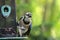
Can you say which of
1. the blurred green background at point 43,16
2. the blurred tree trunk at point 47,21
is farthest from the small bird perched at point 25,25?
the blurred tree trunk at point 47,21

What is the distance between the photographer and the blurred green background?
702 centimetres

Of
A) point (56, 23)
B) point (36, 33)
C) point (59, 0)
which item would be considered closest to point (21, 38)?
point (36, 33)

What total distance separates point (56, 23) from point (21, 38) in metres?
3.13

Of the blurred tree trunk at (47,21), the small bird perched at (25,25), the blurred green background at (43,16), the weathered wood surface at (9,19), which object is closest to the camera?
the small bird perched at (25,25)

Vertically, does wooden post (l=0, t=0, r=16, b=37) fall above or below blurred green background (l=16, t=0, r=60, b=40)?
above

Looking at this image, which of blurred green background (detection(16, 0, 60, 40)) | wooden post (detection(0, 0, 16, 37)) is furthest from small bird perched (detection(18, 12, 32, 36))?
blurred green background (detection(16, 0, 60, 40))

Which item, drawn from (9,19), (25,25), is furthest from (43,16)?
(25,25)

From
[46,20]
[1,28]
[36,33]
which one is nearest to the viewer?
[1,28]

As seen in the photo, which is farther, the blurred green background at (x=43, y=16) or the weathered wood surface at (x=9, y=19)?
the blurred green background at (x=43, y=16)

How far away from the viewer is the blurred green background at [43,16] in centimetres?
702

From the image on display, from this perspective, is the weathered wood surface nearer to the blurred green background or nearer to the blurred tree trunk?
the blurred green background

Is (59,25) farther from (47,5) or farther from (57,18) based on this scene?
(47,5)

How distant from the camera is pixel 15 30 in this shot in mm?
4891

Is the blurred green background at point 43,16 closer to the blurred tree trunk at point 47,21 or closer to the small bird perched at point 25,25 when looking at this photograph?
the blurred tree trunk at point 47,21
